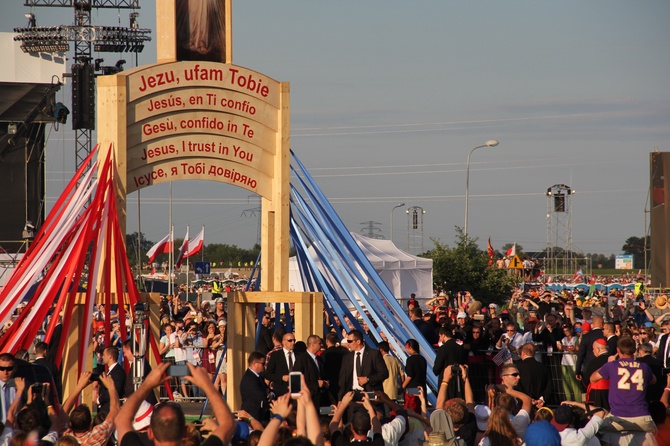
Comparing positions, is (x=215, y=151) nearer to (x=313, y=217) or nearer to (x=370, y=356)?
(x=313, y=217)

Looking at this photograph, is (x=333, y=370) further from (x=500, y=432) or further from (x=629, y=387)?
(x=500, y=432)

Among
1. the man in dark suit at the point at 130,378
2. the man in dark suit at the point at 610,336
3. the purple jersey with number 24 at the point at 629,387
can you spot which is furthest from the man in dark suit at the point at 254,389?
the man in dark suit at the point at 610,336

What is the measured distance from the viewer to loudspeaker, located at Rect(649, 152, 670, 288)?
42.4m

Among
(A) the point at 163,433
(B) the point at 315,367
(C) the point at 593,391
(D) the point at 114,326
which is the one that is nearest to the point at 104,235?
(B) the point at 315,367

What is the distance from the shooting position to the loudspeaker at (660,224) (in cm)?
4238

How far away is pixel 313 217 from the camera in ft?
48.6

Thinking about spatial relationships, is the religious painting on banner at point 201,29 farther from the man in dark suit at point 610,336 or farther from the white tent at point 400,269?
the white tent at point 400,269

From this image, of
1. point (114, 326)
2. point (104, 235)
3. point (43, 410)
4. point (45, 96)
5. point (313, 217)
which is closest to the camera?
point (43, 410)

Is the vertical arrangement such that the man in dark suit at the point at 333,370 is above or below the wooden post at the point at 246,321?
below

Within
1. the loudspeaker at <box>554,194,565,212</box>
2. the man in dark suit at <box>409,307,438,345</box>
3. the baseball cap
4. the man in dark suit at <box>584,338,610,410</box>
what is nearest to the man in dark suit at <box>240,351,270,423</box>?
the baseball cap

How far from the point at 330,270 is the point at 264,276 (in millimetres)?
1199

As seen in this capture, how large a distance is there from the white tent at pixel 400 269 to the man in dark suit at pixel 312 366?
19.3 metres

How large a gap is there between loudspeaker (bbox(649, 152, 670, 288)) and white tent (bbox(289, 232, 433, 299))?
503 inches

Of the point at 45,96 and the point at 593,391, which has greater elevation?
the point at 45,96
